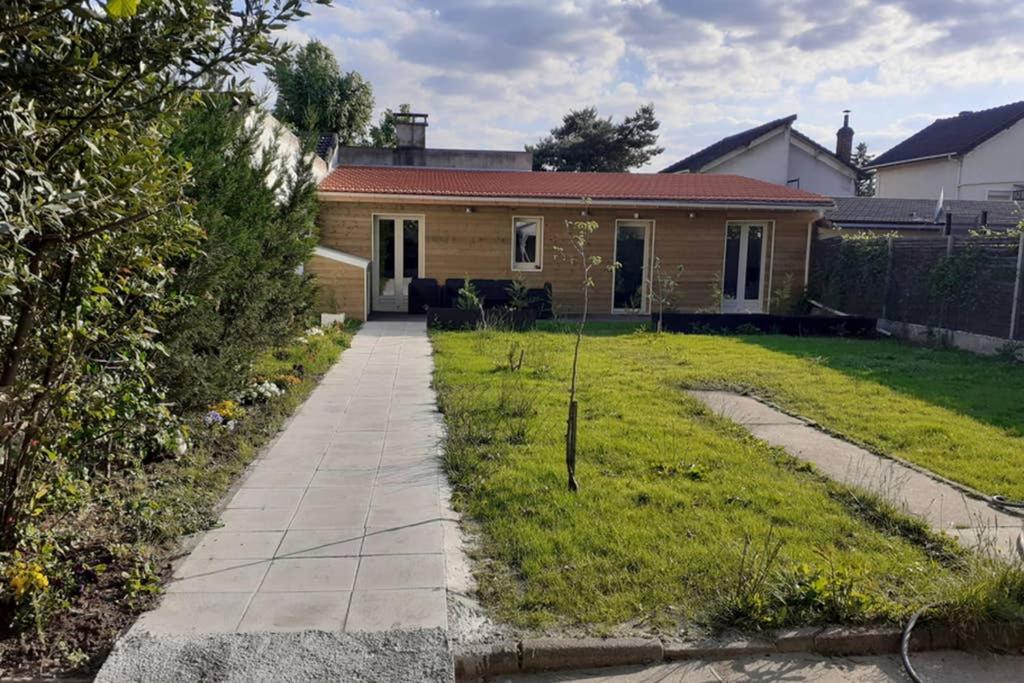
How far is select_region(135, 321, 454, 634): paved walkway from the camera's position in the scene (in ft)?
10.8

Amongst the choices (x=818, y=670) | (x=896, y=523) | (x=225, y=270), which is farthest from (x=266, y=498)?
(x=896, y=523)

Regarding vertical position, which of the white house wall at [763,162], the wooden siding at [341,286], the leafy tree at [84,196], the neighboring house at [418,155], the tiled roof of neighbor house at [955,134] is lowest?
the wooden siding at [341,286]

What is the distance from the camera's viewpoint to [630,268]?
18172 mm

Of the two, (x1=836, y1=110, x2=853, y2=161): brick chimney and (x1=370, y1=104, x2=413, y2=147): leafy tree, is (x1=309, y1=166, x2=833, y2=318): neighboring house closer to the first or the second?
(x1=370, y1=104, x2=413, y2=147): leafy tree

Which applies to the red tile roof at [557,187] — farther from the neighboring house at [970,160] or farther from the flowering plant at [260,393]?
the neighboring house at [970,160]

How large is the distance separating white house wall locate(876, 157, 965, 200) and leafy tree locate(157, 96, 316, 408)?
98.2 ft

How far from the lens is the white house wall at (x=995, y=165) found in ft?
91.8

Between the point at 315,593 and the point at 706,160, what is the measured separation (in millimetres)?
31021

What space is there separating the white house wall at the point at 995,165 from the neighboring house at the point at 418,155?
1850 cm

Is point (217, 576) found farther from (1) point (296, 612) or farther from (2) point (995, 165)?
(2) point (995, 165)

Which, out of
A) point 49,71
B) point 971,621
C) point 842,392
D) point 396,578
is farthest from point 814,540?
point 842,392

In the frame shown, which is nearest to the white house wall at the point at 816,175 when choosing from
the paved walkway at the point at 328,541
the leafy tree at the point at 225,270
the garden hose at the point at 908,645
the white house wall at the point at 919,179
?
the white house wall at the point at 919,179

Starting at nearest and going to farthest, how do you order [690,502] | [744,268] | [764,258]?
[690,502] → [764,258] → [744,268]

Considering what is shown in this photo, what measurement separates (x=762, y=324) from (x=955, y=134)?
75.0ft
